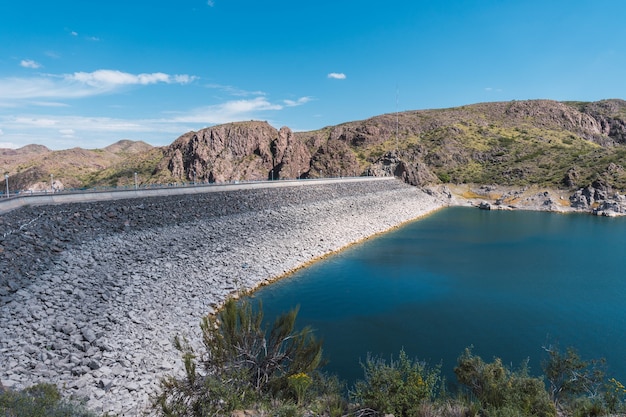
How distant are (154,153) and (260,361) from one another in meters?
121

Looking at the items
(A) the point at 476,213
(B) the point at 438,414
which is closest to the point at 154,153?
(A) the point at 476,213

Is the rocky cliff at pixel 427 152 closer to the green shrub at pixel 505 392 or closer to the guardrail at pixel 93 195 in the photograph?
A: the guardrail at pixel 93 195

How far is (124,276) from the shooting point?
1878cm

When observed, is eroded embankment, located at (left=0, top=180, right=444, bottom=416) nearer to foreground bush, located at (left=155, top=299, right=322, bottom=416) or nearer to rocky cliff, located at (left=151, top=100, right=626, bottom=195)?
foreground bush, located at (left=155, top=299, right=322, bottom=416)

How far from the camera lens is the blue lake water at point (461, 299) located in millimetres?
16875

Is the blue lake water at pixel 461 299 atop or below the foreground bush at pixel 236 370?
below

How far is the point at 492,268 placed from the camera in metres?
31.1

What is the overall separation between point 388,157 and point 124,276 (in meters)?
83.3

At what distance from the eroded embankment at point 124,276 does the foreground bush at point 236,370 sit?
265 centimetres

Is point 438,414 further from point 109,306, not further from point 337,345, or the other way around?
point 109,306

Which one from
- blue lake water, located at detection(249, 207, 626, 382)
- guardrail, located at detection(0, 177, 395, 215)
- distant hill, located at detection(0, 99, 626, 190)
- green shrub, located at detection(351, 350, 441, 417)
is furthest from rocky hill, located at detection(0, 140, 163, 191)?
green shrub, located at detection(351, 350, 441, 417)

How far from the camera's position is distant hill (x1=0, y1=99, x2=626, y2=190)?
85.6 m

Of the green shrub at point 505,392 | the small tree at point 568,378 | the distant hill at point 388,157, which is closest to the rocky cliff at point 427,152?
the distant hill at point 388,157

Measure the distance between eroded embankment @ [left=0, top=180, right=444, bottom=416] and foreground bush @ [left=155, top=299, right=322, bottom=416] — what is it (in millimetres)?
2649
